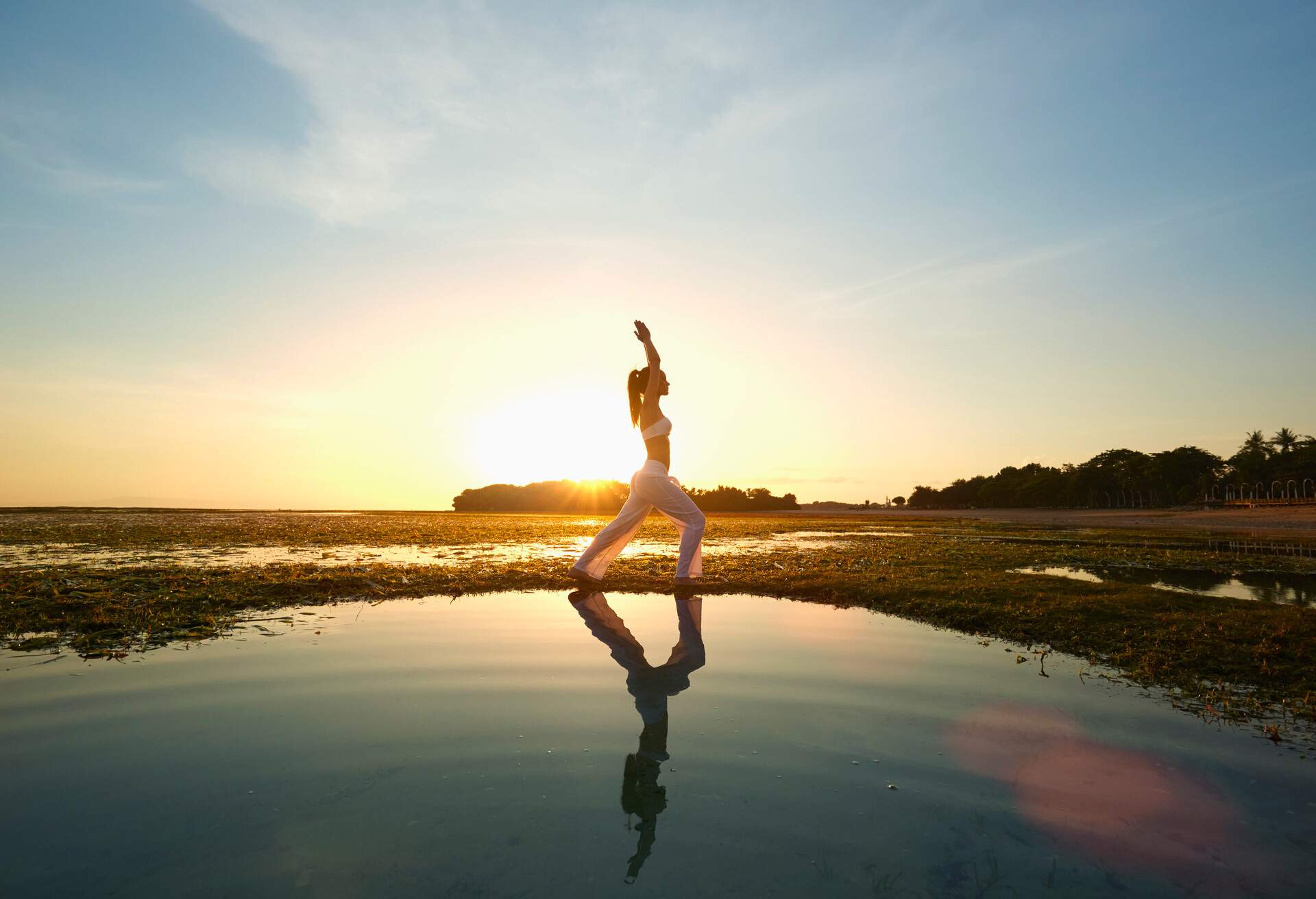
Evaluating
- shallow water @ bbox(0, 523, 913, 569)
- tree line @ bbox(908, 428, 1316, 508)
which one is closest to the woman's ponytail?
shallow water @ bbox(0, 523, 913, 569)

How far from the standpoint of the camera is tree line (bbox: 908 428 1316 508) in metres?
109

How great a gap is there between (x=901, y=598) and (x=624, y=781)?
847 cm

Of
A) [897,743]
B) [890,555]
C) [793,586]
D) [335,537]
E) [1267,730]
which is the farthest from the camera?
[335,537]

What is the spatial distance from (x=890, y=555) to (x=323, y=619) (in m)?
13.9

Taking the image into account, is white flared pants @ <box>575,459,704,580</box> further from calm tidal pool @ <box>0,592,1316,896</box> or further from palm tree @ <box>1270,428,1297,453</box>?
palm tree @ <box>1270,428,1297,453</box>

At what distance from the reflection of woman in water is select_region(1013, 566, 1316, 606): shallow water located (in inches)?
334

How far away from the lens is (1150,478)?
4373 inches

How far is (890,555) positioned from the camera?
18.6m

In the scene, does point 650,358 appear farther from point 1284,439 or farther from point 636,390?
point 1284,439

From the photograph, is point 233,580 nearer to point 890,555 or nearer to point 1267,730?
point 1267,730

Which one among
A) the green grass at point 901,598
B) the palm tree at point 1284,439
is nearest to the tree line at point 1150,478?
the palm tree at point 1284,439

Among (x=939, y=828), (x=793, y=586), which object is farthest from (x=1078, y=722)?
(x=793, y=586)

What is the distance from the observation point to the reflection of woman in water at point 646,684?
143 inches

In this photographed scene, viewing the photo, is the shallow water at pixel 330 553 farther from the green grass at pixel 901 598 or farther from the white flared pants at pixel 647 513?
the white flared pants at pixel 647 513
